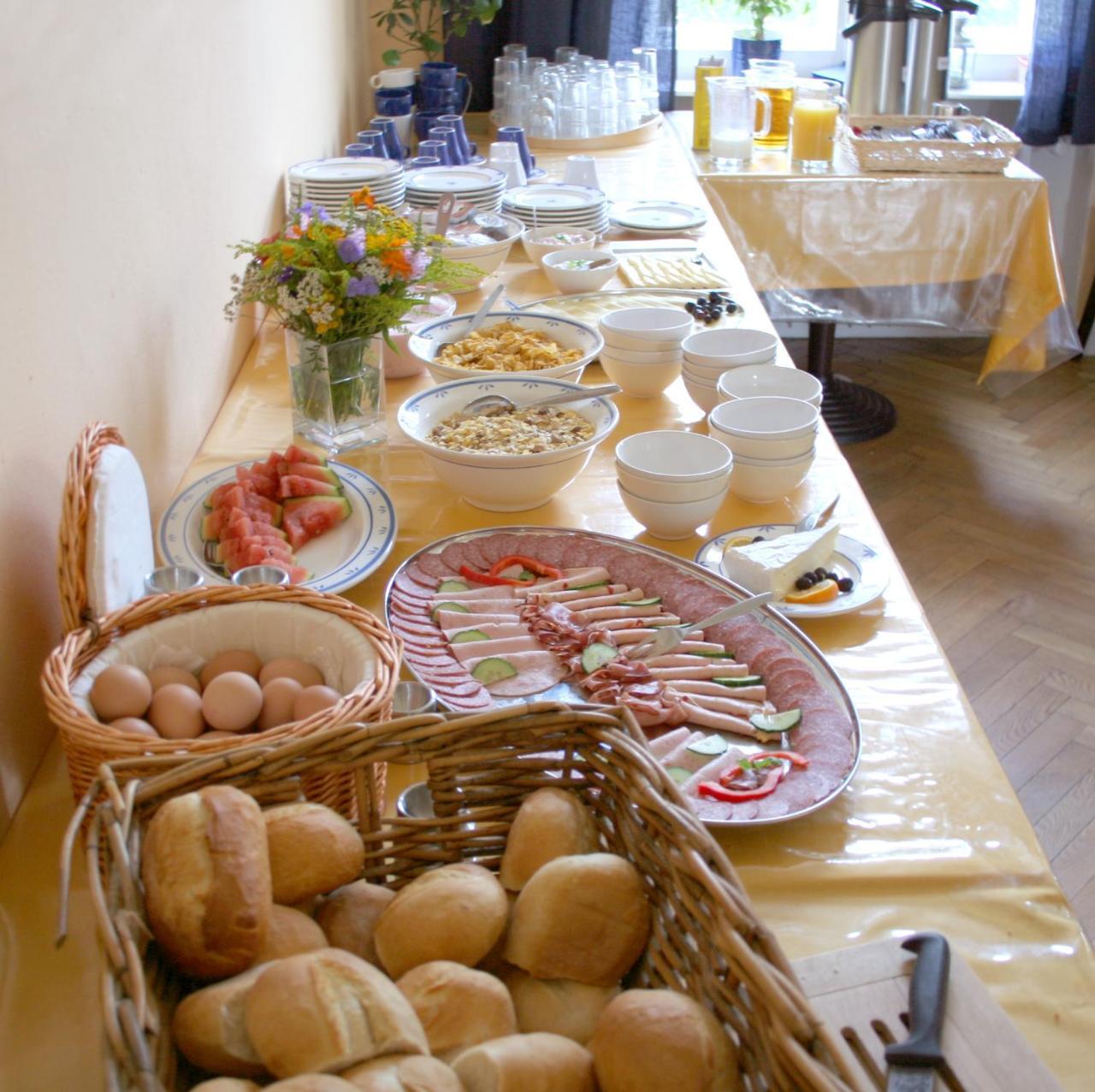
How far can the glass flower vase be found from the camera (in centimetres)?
141

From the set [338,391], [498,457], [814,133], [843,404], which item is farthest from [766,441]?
[843,404]

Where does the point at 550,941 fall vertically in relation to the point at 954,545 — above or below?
above

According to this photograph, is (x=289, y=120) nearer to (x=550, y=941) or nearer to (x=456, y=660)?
(x=456, y=660)

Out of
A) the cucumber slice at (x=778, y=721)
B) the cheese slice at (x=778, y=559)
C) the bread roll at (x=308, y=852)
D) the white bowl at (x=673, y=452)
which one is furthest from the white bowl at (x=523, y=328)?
the bread roll at (x=308, y=852)

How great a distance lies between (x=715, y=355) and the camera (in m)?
1.58

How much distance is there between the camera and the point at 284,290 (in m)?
1.35

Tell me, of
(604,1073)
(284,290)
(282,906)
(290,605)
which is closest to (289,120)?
(284,290)

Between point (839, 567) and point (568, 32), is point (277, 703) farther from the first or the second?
point (568, 32)

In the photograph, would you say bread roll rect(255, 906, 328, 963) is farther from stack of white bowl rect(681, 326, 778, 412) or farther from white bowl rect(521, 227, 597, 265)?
white bowl rect(521, 227, 597, 265)

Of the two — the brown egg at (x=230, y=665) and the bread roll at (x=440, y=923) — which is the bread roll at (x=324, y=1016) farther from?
the brown egg at (x=230, y=665)

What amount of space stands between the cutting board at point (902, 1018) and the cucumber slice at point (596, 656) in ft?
1.09

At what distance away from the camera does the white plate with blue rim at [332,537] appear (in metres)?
1.15

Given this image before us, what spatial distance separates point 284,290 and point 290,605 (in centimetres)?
58

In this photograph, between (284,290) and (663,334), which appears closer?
(284,290)
